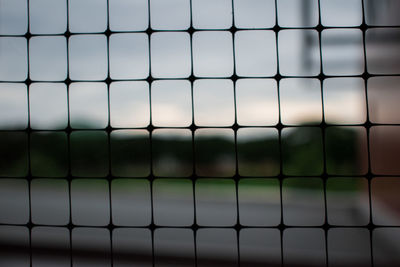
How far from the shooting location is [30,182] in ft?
3.46

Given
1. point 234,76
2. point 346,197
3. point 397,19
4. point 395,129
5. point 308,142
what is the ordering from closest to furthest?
point 234,76 < point 397,19 < point 395,129 < point 308,142 < point 346,197

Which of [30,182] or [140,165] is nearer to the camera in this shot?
[30,182]

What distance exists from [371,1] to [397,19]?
108 mm

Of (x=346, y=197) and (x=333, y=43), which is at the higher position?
(x=333, y=43)

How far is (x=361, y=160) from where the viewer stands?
2127 mm

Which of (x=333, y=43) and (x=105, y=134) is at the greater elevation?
(x=333, y=43)

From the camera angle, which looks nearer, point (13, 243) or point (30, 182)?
point (30, 182)

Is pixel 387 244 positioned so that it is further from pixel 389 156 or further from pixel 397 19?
pixel 397 19

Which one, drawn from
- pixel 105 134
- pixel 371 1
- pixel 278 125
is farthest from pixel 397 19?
pixel 105 134

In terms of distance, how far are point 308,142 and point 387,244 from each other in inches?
35.0

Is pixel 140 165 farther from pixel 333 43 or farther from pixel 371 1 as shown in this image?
pixel 371 1

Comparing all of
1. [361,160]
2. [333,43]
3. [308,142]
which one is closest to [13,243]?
[308,142]

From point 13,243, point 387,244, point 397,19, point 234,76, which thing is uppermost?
point 397,19

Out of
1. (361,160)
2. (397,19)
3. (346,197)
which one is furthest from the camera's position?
(346,197)
